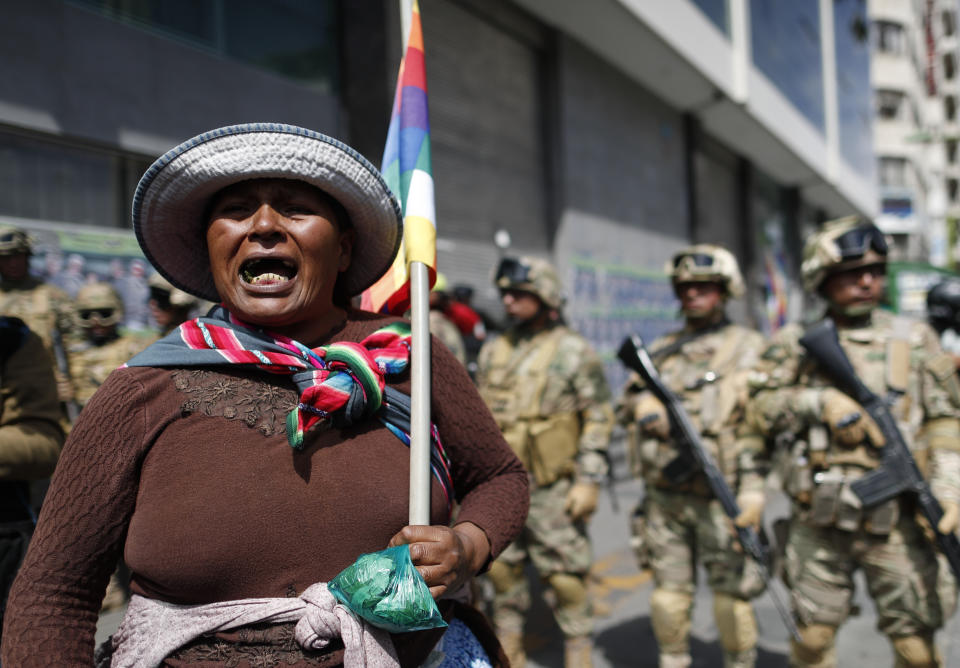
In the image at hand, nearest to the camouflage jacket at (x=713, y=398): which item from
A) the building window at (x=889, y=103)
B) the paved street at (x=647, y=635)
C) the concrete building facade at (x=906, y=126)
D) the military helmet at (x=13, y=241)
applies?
the paved street at (x=647, y=635)

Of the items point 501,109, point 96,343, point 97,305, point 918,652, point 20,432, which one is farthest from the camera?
point 501,109

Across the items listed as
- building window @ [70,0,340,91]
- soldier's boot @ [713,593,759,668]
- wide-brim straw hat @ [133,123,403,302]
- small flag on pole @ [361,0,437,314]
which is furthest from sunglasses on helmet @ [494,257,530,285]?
building window @ [70,0,340,91]

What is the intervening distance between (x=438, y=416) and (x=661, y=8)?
10.1m

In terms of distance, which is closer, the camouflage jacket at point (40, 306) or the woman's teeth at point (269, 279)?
the woman's teeth at point (269, 279)

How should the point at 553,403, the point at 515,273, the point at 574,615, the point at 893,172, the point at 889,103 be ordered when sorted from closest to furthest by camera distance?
the point at 574,615 < the point at 553,403 < the point at 515,273 < the point at 893,172 < the point at 889,103

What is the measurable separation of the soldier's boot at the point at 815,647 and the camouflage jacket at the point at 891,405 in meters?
0.58

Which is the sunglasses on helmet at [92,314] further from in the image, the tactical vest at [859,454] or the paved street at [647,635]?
the tactical vest at [859,454]

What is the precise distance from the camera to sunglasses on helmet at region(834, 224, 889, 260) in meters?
3.12

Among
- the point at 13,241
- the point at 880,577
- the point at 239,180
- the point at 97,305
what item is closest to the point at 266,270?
the point at 239,180

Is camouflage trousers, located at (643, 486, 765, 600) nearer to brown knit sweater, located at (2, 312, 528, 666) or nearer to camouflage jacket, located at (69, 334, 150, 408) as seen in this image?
brown knit sweater, located at (2, 312, 528, 666)

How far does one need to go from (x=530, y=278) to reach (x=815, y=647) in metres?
2.42

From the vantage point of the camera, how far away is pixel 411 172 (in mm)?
1785

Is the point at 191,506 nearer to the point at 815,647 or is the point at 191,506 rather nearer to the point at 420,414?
the point at 420,414

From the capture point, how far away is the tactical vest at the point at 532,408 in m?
4.14
